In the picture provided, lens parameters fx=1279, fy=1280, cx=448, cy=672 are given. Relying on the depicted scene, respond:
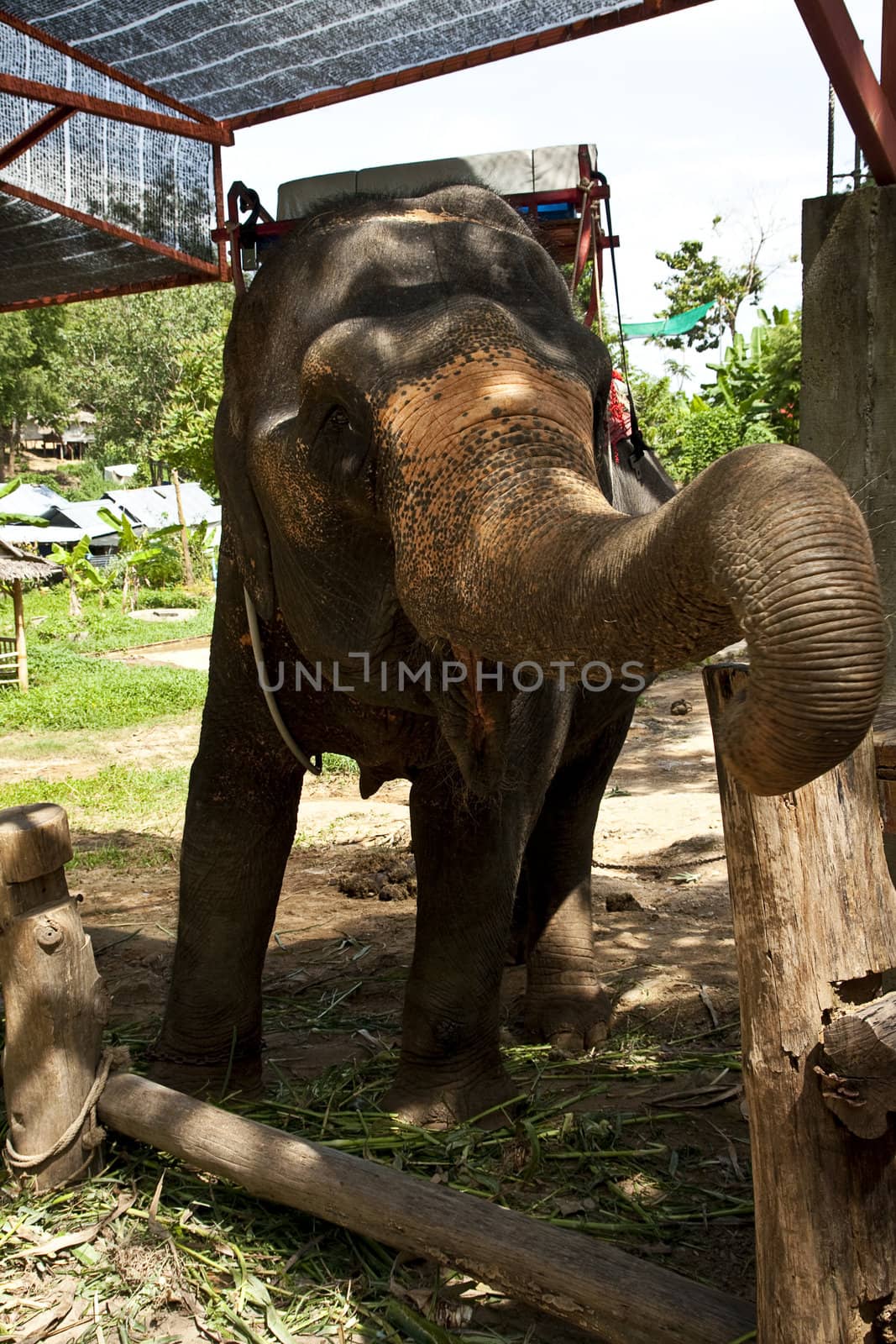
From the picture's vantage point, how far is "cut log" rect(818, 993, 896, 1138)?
1.71m

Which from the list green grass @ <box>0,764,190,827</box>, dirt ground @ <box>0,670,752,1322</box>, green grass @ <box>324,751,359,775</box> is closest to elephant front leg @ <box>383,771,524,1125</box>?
dirt ground @ <box>0,670,752,1322</box>

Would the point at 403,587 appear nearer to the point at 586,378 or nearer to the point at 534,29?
the point at 586,378

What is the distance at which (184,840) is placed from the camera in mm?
3305

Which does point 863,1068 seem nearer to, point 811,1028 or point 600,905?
point 811,1028

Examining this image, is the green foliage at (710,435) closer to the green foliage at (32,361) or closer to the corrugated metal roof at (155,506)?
the corrugated metal roof at (155,506)

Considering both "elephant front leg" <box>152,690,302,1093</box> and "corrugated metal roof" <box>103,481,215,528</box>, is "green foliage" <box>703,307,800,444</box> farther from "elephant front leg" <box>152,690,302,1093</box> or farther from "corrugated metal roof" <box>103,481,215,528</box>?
"corrugated metal roof" <box>103,481,215,528</box>

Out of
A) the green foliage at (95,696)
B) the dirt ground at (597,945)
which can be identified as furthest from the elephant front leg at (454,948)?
the green foliage at (95,696)

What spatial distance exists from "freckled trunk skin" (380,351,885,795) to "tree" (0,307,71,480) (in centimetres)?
3950

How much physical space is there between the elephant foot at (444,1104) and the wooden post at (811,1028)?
1.37m

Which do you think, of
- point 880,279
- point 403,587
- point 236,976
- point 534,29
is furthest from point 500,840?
point 534,29

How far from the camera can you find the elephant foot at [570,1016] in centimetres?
383

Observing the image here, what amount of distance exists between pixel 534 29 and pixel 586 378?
2.61m

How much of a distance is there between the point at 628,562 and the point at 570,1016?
2.61m

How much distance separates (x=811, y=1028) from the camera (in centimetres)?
182
